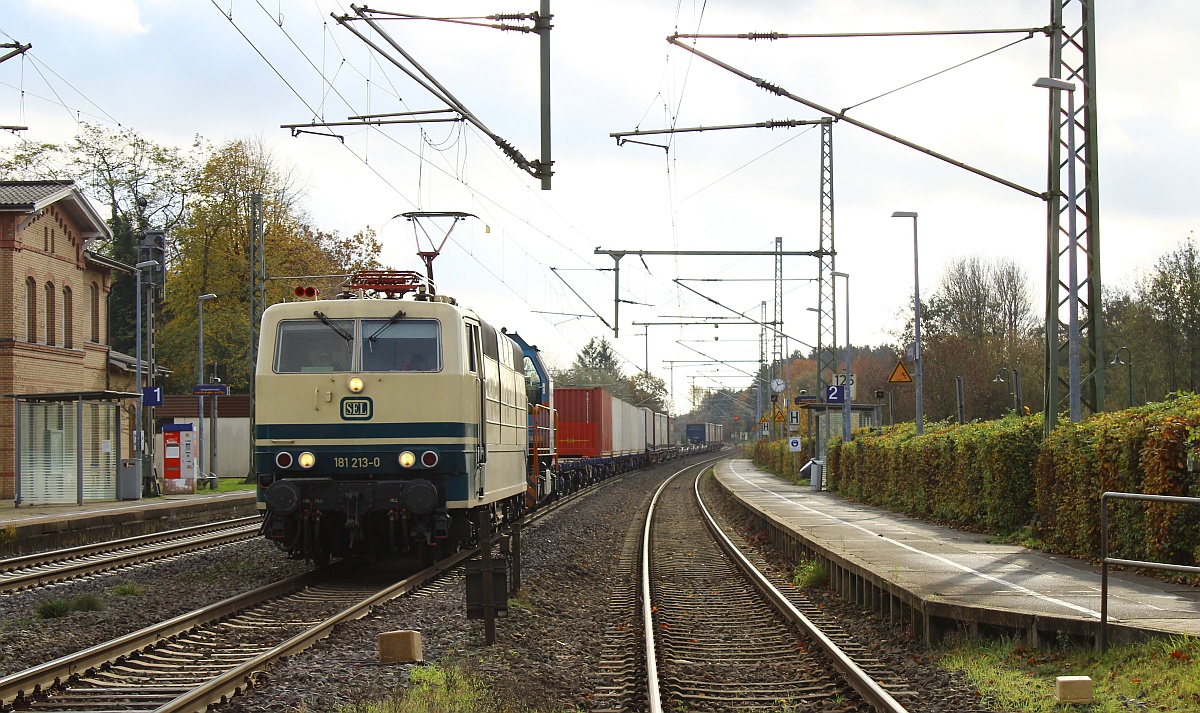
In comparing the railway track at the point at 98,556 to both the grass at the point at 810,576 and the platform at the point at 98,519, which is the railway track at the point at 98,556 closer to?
the platform at the point at 98,519

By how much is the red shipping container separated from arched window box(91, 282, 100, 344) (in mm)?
14751

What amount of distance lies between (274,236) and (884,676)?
47.1 meters

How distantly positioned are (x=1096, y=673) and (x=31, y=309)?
3016 cm

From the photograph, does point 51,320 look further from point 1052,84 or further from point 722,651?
point 722,651

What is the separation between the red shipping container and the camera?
124ft

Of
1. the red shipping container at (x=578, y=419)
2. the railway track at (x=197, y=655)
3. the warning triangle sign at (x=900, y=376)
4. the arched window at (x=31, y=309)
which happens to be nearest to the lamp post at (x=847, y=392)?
the warning triangle sign at (x=900, y=376)

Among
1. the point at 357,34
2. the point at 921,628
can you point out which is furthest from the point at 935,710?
the point at 357,34

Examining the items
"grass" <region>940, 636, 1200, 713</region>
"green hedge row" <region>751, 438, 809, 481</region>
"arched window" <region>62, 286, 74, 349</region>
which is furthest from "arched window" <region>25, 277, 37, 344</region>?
"grass" <region>940, 636, 1200, 713</region>

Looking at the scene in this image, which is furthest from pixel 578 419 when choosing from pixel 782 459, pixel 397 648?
pixel 397 648

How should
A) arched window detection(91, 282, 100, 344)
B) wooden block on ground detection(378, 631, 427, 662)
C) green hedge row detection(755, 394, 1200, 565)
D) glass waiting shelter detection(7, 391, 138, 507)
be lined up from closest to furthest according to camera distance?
wooden block on ground detection(378, 631, 427, 662), green hedge row detection(755, 394, 1200, 565), glass waiting shelter detection(7, 391, 138, 507), arched window detection(91, 282, 100, 344)

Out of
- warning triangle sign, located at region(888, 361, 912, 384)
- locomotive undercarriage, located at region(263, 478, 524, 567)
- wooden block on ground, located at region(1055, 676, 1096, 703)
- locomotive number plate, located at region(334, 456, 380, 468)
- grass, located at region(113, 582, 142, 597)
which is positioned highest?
warning triangle sign, located at region(888, 361, 912, 384)

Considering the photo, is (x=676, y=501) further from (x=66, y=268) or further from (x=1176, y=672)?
(x=1176, y=672)

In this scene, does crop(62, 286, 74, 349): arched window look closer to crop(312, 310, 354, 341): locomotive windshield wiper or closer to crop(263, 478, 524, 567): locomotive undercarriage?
crop(263, 478, 524, 567): locomotive undercarriage

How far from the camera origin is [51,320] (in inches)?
1286
